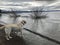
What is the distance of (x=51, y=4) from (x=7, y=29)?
2338mm

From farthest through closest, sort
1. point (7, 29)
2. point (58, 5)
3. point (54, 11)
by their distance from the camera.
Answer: point (58, 5), point (54, 11), point (7, 29)

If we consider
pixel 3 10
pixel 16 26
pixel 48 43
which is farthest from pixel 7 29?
pixel 3 10

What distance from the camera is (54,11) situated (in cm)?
315

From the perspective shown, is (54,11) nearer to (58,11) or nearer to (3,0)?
(58,11)

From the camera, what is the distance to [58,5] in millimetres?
3355

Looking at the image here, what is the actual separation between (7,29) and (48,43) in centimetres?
28

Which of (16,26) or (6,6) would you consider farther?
(6,6)

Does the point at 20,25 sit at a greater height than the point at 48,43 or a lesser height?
greater

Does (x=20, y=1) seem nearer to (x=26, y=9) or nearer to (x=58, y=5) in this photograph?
(x=26, y=9)

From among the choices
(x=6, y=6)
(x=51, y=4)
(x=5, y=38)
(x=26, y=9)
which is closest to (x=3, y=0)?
(x=6, y=6)

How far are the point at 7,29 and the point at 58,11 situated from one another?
7.09 ft

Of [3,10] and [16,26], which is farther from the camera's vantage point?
[3,10]

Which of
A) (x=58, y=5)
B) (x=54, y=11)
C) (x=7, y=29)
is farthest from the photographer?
(x=58, y=5)

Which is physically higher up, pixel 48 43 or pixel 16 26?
pixel 16 26
